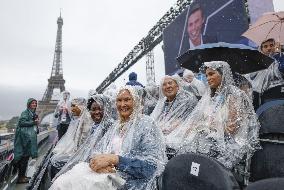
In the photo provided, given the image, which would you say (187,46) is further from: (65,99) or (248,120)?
(248,120)

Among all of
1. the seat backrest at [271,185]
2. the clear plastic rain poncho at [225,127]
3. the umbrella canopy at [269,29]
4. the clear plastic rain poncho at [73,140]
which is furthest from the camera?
the umbrella canopy at [269,29]

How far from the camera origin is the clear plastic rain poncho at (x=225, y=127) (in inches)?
96.5

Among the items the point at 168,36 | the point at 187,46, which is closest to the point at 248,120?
the point at 187,46

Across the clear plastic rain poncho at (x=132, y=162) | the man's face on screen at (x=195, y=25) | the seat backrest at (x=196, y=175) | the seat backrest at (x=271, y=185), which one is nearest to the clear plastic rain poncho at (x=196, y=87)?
the clear plastic rain poncho at (x=132, y=162)

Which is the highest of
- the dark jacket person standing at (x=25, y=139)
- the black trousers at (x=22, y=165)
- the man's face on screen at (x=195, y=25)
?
the man's face on screen at (x=195, y=25)

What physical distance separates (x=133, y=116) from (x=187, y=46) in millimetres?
8804

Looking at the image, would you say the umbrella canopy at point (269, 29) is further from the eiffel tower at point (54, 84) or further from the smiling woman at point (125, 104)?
the eiffel tower at point (54, 84)

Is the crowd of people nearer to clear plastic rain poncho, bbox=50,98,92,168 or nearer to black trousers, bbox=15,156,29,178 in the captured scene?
clear plastic rain poncho, bbox=50,98,92,168

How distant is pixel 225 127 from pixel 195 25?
26.5 ft

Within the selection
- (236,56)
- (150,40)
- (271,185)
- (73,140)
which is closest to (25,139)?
(73,140)

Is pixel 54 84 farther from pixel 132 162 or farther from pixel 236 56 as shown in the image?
pixel 132 162

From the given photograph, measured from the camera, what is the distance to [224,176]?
158 cm

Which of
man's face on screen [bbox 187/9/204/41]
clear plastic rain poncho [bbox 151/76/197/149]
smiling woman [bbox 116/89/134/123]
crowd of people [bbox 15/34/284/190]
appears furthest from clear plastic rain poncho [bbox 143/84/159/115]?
man's face on screen [bbox 187/9/204/41]

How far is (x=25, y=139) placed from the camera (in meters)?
6.39
